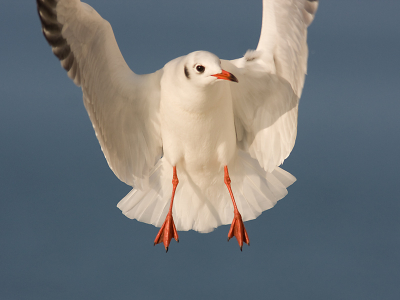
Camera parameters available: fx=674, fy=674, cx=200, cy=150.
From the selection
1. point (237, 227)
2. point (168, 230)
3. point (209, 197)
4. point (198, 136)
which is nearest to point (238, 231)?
point (237, 227)

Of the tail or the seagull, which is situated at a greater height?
the seagull

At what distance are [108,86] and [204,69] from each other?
947 millimetres

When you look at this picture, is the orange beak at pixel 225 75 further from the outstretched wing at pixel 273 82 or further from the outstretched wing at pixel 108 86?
the outstretched wing at pixel 108 86

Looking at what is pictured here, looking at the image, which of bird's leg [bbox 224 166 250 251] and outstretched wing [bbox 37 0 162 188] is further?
bird's leg [bbox 224 166 250 251]

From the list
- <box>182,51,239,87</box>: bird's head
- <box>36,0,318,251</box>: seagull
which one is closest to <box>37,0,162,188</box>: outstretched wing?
<box>36,0,318,251</box>: seagull

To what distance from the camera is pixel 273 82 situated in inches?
203

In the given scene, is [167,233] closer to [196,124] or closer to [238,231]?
[238,231]

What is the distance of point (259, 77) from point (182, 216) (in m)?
1.35

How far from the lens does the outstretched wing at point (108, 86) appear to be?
4.62 m

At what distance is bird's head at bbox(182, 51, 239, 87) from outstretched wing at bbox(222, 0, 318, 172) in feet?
1.19

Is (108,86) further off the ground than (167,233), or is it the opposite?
(108,86)

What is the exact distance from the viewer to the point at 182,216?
5598 mm

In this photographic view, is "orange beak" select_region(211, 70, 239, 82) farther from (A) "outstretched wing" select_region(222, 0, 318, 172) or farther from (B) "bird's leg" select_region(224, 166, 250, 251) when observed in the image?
(B) "bird's leg" select_region(224, 166, 250, 251)

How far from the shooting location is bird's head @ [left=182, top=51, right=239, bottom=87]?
438 centimetres
